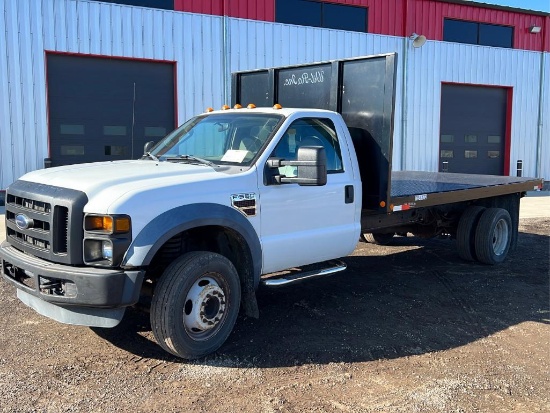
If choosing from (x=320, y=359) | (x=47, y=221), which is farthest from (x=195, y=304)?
(x=47, y=221)

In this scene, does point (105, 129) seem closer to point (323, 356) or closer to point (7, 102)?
point (7, 102)

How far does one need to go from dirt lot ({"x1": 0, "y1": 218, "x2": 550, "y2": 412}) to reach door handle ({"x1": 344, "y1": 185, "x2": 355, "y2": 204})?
1.14 meters

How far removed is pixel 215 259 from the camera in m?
4.27

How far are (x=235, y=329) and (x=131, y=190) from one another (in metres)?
1.76

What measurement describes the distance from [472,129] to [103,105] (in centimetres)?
1323

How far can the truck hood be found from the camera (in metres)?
3.94

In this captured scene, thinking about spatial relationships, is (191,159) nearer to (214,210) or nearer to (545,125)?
(214,210)

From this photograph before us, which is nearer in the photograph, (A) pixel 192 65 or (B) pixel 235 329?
(B) pixel 235 329

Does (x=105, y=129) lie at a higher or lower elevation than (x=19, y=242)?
higher

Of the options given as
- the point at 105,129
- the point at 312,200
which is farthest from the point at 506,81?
the point at 312,200

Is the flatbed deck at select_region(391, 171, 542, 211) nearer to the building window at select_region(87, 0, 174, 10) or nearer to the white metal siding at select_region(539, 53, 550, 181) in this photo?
the building window at select_region(87, 0, 174, 10)

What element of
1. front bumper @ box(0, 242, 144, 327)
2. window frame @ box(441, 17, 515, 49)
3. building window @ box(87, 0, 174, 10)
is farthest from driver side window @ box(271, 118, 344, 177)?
window frame @ box(441, 17, 515, 49)

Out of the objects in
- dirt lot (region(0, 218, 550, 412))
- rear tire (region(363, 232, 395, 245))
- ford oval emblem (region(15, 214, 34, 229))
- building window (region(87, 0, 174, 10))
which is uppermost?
building window (region(87, 0, 174, 10))

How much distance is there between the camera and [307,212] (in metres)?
5.04
